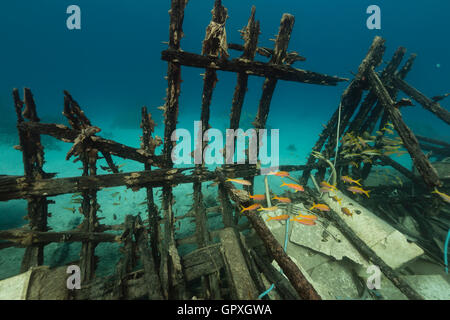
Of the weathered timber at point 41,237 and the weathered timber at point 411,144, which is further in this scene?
the weathered timber at point 411,144

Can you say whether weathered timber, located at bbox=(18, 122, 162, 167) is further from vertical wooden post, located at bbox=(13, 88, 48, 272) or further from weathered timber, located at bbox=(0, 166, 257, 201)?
weathered timber, located at bbox=(0, 166, 257, 201)

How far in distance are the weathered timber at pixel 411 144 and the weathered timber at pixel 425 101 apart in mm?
1513

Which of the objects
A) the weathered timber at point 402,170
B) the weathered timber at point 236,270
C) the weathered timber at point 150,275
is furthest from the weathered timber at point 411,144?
the weathered timber at point 150,275

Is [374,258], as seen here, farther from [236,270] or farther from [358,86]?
[358,86]

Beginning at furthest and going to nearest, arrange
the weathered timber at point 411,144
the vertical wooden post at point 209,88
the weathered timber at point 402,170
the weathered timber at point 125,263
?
1. the weathered timber at point 402,170
2. the weathered timber at point 411,144
3. the vertical wooden post at point 209,88
4. the weathered timber at point 125,263

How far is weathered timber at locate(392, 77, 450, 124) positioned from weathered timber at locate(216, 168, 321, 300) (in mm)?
6305

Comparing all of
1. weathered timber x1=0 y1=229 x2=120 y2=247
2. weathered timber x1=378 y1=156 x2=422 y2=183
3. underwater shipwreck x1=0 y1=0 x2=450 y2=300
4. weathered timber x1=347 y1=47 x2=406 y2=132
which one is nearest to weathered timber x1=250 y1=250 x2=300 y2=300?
underwater shipwreck x1=0 y1=0 x2=450 y2=300

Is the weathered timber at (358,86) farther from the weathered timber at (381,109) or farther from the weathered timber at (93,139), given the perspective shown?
the weathered timber at (93,139)

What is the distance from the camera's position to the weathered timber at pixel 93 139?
289cm

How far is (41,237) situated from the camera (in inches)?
120

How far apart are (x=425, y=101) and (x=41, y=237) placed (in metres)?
9.81

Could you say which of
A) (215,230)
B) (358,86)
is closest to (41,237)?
(215,230)

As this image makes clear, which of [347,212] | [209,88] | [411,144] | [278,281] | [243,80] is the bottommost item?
[278,281]
